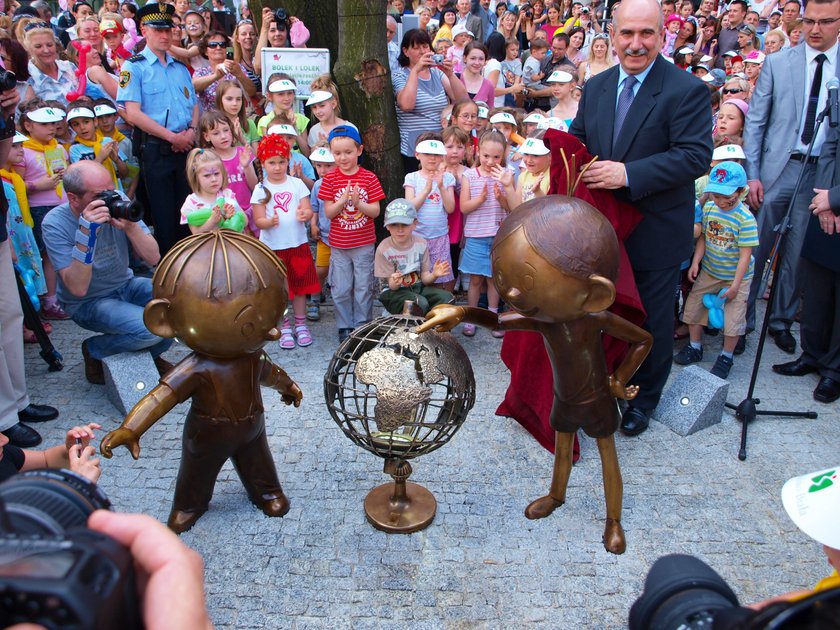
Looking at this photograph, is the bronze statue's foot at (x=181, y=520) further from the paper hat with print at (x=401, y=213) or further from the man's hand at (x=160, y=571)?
the paper hat with print at (x=401, y=213)

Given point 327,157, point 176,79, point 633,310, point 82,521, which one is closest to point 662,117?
point 633,310

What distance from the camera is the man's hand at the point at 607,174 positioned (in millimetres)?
3238

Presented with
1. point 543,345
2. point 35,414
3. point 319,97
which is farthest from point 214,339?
point 319,97

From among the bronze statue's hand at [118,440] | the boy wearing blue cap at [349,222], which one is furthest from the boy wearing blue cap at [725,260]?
the bronze statue's hand at [118,440]

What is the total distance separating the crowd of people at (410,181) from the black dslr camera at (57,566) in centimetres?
285

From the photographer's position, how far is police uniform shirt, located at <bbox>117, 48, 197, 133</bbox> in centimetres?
543

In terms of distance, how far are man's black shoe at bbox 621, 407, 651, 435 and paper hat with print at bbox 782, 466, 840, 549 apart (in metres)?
2.47

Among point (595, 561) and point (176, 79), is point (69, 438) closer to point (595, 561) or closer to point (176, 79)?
point (595, 561)

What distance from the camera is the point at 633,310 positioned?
11.3ft

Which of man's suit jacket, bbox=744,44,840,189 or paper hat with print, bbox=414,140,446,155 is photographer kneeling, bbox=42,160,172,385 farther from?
man's suit jacket, bbox=744,44,840,189

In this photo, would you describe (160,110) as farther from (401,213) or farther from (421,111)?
(401,213)

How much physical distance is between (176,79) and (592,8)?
1121 cm

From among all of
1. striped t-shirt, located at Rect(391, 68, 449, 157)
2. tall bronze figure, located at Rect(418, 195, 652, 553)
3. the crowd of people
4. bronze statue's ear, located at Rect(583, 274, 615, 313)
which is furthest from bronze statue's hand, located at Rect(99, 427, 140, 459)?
striped t-shirt, located at Rect(391, 68, 449, 157)

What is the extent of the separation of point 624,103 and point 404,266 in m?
1.88
